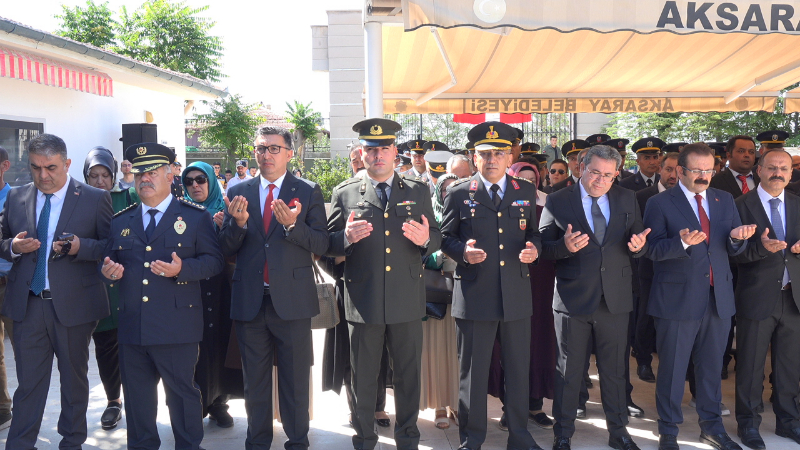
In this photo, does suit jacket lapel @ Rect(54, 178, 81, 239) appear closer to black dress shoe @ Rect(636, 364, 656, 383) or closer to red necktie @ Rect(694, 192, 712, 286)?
red necktie @ Rect(694, 192, 712, 286)

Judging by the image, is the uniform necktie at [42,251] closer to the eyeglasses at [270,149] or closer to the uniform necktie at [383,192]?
the eyeglasses at [270,149]

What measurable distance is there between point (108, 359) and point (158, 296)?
1.35m

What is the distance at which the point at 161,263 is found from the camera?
366 centimetres

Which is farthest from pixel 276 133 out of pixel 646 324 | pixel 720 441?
pixel 646 324

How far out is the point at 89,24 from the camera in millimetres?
24844

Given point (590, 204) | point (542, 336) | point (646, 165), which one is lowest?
point (542, 336)

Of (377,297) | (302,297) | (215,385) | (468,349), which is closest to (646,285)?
(468,349)

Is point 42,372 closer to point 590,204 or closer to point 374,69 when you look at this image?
point 374,69

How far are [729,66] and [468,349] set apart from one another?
5494 millimetres

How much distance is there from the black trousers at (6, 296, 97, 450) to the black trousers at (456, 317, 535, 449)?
2.46m

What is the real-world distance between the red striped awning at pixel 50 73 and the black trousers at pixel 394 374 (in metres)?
5.65

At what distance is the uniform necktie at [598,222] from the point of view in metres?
4.29

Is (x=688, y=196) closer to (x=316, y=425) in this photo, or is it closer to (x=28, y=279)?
(x=316, y=425)

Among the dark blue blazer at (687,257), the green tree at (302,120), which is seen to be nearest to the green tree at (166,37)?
the green tree at (302,120)
